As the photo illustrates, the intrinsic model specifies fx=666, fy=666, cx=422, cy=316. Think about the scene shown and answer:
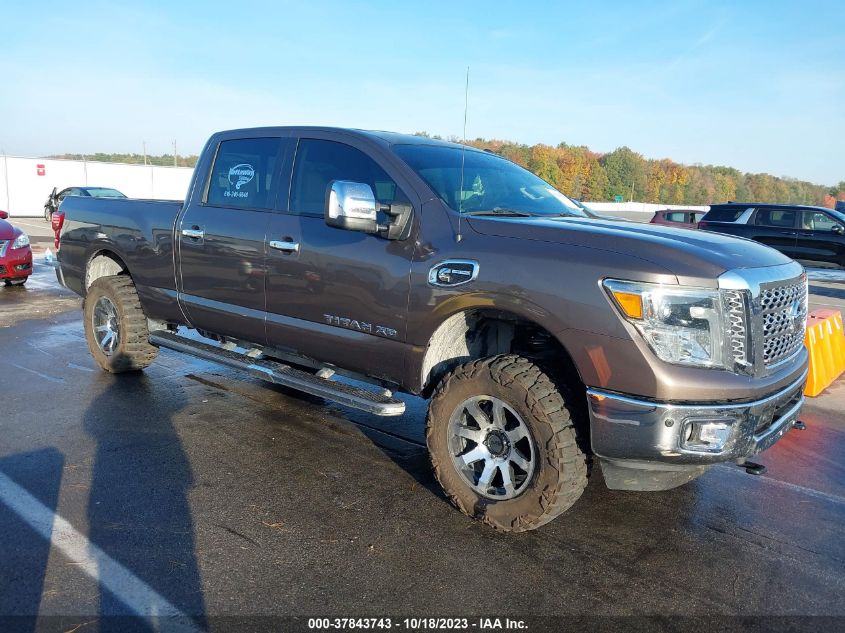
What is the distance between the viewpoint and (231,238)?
4766mm

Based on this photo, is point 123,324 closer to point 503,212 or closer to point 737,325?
point 503,212

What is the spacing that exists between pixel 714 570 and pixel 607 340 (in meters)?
1.25

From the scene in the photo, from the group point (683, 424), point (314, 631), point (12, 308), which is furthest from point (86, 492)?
point (12, 308)

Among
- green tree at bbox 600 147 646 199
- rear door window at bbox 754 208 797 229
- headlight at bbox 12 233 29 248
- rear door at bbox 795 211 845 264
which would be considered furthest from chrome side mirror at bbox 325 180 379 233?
green tree at bbox 600 147 646 199

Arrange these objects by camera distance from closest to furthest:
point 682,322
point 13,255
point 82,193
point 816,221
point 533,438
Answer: point 682,322, point 533,438, point 13,255, point 816,221, point 82,193

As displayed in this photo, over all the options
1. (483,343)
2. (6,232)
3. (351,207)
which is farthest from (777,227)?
(6,232)

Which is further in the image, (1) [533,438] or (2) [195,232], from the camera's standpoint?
(2) [195,232]

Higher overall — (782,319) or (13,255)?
(782,319)

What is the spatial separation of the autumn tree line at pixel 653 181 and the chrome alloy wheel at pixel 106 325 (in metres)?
53.1

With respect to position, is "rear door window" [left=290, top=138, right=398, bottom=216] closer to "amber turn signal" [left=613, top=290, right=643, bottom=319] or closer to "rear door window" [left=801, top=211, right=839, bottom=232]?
"amber turn signal" [left=613, top=290, right=643, bottom=319]

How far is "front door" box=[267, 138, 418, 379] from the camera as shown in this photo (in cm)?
388

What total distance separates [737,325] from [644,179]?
84.7 metres

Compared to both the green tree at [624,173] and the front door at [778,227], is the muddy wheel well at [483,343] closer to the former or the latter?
the front door at [778,227]

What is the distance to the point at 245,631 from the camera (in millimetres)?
2625
